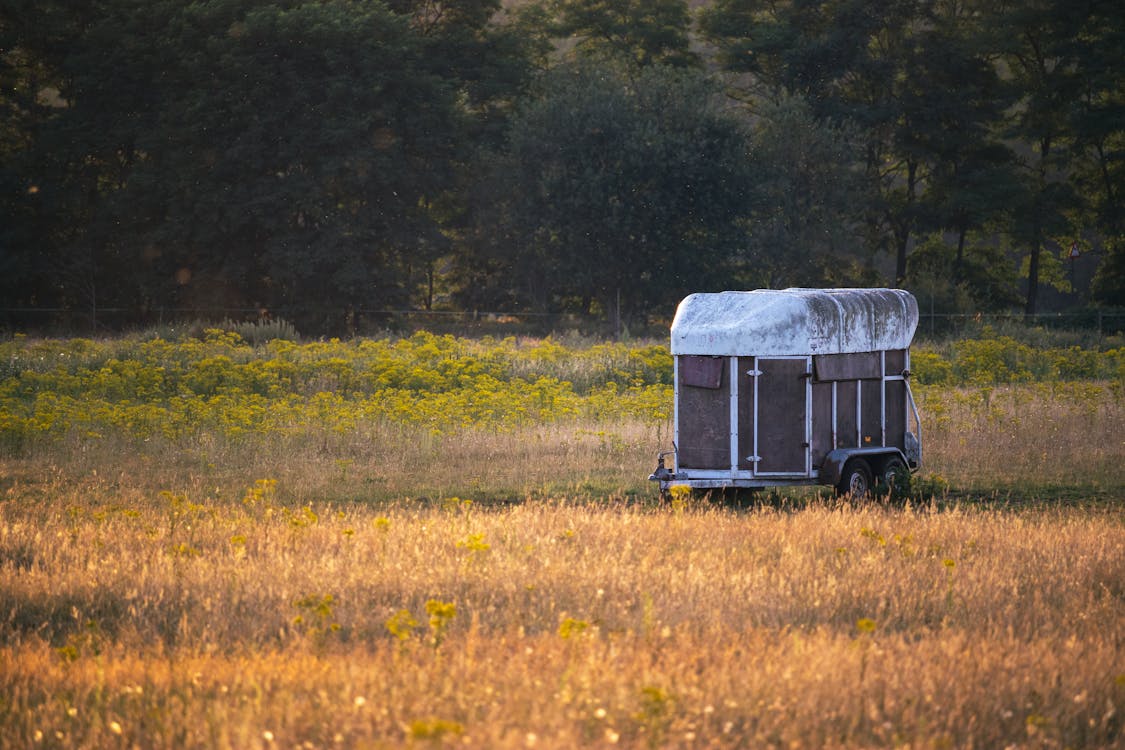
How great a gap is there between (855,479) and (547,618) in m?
6.46

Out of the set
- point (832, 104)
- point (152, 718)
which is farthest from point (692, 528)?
point (832, 104)

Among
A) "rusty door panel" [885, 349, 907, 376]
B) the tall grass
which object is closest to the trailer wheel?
"rusty door panel" [885, 349, 907, 376]

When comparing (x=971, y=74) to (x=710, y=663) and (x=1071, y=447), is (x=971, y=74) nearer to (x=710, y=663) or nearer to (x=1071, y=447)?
(x=1071, y=447)

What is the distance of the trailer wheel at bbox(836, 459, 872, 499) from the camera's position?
13000 millimetres

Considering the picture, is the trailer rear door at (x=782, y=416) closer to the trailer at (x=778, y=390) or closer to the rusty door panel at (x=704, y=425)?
the trailer at (x=778, y=390)

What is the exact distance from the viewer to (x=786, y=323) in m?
12.6

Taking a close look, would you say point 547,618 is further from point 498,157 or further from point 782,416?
point 498,157

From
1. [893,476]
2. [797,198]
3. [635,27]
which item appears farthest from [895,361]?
[635,27]

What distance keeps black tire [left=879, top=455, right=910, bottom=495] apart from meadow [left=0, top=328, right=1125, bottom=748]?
0.93 ft

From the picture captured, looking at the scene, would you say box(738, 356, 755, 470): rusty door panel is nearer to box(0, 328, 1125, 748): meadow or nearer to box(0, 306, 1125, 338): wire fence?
box(0, 328, 1125, 748): meadow

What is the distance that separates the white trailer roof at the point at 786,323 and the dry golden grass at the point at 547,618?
5.68 feet

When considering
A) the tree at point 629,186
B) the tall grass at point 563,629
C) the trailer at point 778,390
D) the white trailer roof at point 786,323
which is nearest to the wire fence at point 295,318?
the tree at point 629,186

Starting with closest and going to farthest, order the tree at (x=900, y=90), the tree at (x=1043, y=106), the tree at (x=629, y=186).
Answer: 1. the tree at (x=629, y=186)
2. the tree at (x=1043, y=106)
3. the tree at (x=900, y=90)

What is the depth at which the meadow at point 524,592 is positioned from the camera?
5.74 m
